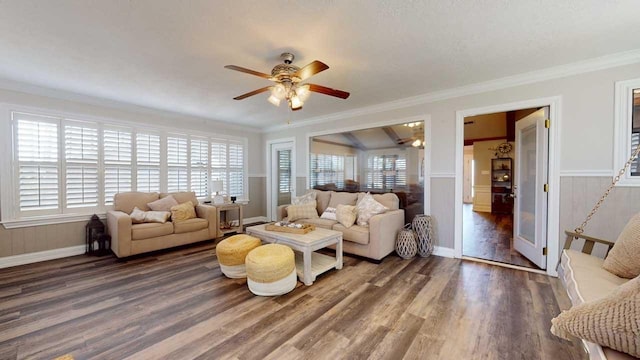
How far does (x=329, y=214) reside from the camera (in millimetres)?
4129

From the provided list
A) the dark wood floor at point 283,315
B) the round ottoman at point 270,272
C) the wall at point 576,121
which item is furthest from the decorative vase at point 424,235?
the round ottoman at point 270,272

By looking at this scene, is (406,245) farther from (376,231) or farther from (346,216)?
(346,216)

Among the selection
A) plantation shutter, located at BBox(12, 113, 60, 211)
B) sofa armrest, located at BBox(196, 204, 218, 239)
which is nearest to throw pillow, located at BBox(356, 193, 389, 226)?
sofa armrest, located at BBox(196, 204, 218, 239)

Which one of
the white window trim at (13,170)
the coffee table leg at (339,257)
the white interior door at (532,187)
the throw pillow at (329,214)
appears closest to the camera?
the white interior door at (532,187)

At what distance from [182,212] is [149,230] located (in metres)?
0.56

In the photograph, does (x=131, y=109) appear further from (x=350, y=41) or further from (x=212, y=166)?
(x=350, y=41)

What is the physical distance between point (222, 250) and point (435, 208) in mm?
2960

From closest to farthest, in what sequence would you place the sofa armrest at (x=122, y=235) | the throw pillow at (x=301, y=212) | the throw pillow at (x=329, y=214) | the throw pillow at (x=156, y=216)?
the sofa armrest at (x=122, y=235), the throw pillow at (x=156, y=216), the throw pillow at (x=329, y=214), the throw pillow at (x=301, y=212)

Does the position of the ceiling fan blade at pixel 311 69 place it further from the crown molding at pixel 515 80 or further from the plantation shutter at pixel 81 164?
the plantation shutter at pixel 81 164

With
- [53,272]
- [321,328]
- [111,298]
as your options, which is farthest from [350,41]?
[53,272]

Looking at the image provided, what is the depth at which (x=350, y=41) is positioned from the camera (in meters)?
2.23

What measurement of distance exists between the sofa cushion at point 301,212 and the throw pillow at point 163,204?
1.99 metres

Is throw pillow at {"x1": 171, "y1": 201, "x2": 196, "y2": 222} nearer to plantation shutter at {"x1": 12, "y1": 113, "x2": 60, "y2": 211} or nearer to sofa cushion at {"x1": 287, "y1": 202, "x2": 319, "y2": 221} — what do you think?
plantation shutter at {"x1": 12, "y1": 113, "x2": 60, "y2": 211}

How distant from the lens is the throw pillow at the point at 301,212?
13.9ft
